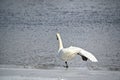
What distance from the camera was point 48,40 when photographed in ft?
19.2

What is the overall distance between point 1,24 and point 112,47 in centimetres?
213

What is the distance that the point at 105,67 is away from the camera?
570 cm

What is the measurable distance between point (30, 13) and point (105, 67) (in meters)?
1.72

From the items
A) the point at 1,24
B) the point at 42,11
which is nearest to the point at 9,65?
the point at 1,24

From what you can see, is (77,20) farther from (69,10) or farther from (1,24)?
(1,24)

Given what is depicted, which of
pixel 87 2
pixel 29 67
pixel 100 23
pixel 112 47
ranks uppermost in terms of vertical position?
pixel 87 2

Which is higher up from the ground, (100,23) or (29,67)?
(100,23)

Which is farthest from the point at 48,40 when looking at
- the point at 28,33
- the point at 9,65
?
the point at 9,65

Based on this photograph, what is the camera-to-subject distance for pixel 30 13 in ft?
19.4

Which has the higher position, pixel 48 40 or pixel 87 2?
pixel 87 2

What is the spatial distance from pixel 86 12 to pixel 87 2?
0.66 feet

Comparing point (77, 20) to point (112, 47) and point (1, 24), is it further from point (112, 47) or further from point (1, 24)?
point (1, 24)

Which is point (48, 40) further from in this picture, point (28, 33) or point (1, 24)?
point (1, 24)

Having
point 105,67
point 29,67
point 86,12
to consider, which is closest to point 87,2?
point 86,12
